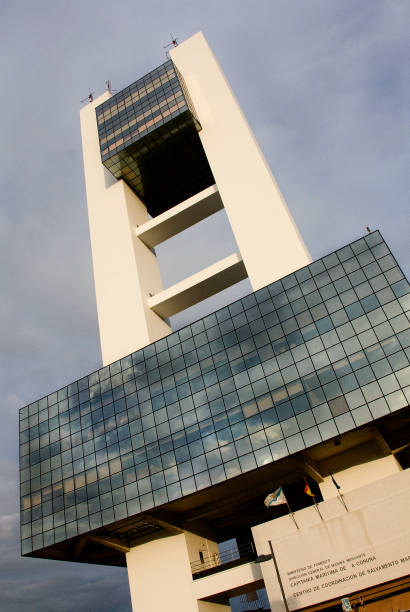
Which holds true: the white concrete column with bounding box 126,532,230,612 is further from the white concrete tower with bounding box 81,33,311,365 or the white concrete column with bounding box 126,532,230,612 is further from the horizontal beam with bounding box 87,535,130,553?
the white concrete tower with bounding box 81,33,311,365

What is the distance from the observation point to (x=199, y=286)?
56562 millimetres

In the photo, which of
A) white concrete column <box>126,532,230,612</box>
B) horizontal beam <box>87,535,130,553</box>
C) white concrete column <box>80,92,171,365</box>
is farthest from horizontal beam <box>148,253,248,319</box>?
white concrete column <box>126,532,230,612</box>

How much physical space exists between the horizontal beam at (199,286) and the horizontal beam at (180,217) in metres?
10.5

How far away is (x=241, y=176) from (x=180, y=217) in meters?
10.1

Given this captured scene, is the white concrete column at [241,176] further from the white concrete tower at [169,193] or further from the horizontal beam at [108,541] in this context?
the horizontal beam at [108,541]

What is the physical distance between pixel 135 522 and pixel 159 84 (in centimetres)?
5924

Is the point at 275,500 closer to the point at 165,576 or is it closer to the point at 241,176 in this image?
the point at 165,576

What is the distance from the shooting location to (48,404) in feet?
171

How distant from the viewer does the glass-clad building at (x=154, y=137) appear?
218ft

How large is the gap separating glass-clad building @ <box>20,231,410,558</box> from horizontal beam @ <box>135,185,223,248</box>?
782 inches

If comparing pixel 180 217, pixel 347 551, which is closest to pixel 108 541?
pixel 347 551

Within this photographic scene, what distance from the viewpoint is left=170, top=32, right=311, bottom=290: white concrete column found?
166 ft

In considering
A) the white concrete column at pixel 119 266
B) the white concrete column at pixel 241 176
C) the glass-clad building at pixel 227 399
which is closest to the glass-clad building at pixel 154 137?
the white concrete column at pixel 241 176

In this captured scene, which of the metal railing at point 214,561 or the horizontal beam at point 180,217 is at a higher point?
the horizontal beam at point 180,217
